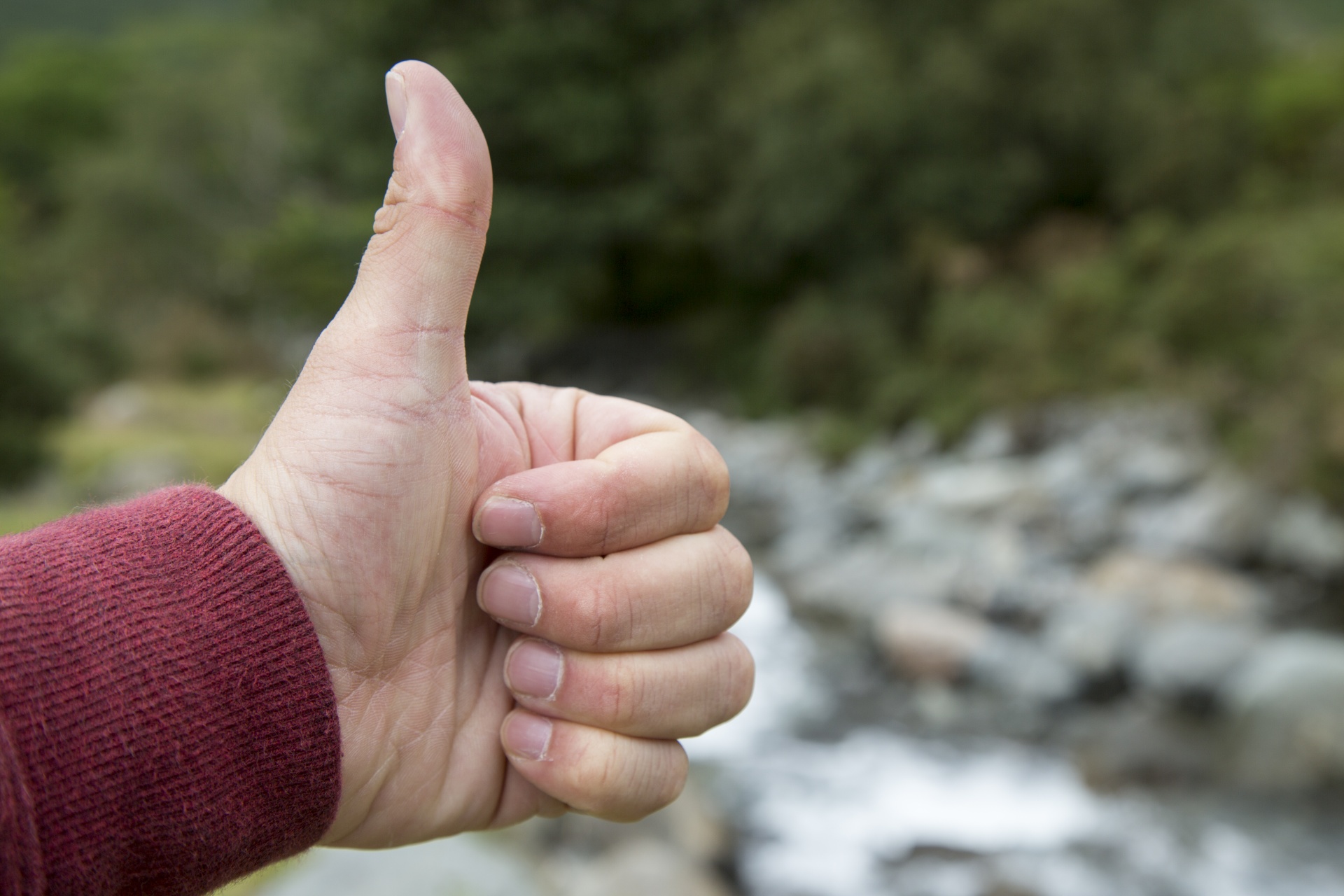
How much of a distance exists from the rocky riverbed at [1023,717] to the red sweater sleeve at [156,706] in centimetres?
202

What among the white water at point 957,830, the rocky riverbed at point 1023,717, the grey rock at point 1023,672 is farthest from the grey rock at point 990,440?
the white water at point 957,830

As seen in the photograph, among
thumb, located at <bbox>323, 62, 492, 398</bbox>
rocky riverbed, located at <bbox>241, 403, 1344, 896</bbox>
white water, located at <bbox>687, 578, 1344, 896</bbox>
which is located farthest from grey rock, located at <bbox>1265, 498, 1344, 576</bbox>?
thumb, located at <bbox>323, 62, 492, 398</bbox>

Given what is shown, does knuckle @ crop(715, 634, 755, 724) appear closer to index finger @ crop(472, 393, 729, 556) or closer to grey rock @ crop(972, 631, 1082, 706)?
index finger @ crop(472, 393, 729, 556)

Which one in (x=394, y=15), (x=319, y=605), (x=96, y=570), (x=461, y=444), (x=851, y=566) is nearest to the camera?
(x=96, y=570)

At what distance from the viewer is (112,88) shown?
129 ft

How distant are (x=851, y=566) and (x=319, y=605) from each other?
737 cm

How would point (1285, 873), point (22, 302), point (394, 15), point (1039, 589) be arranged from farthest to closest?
point (394, 15), point (22, 302), point (1039, 589), point (1285, 873)

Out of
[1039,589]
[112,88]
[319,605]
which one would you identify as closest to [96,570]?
[319,605]

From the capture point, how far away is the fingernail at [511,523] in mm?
1364

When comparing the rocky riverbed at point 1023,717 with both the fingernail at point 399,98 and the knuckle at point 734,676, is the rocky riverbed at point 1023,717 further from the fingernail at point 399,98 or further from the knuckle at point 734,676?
the fingernail at point 399,98

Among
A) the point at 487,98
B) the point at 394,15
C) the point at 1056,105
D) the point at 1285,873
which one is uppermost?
the point at 1056,105

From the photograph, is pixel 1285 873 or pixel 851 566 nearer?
pixel 1285 873

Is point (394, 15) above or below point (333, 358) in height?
above

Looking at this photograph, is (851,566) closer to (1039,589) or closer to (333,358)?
(1039,589)
